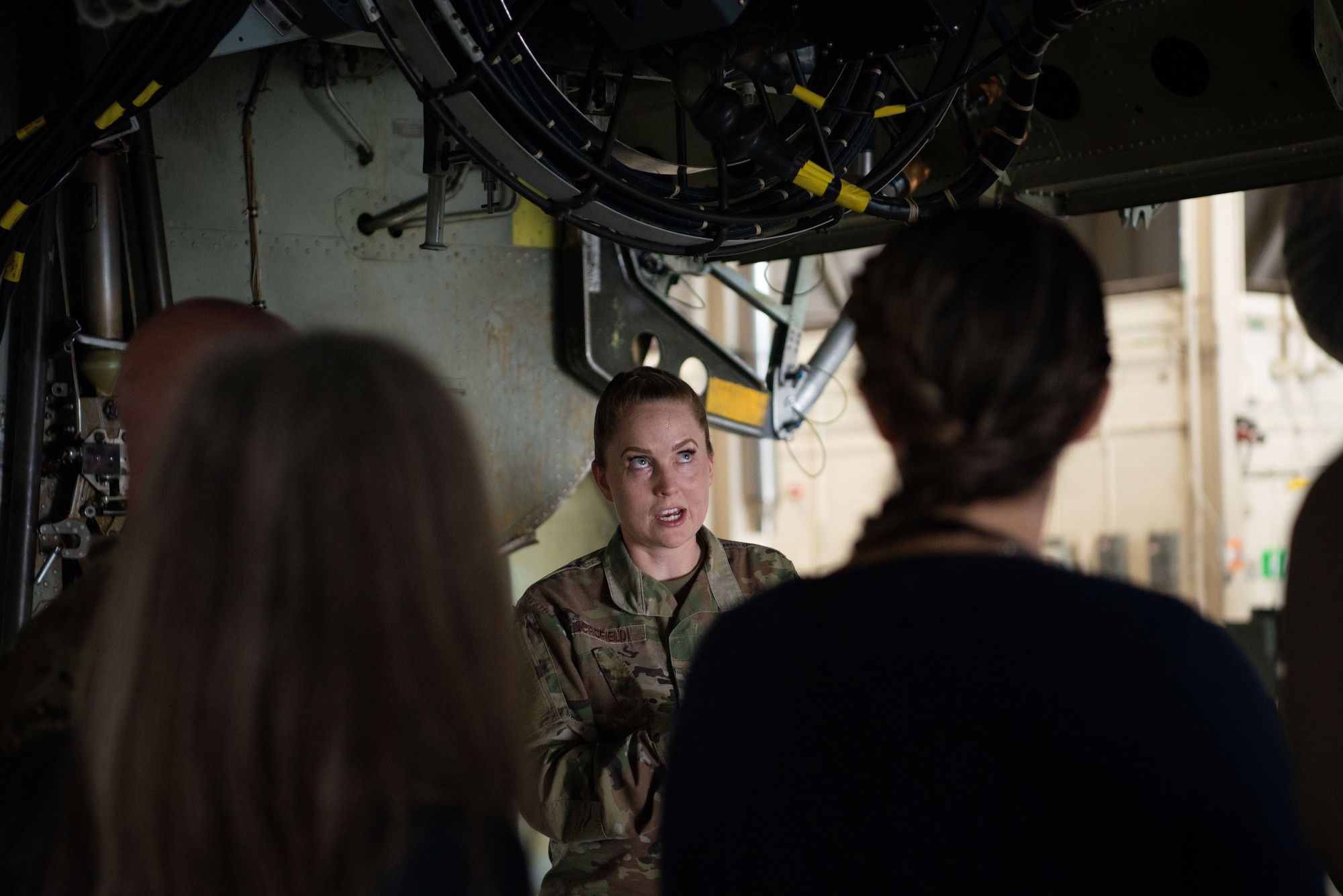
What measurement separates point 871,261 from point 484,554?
1.38ft

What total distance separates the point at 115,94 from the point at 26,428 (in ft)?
2.69

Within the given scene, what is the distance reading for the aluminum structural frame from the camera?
373cm

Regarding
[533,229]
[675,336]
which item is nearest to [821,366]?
[675,336]

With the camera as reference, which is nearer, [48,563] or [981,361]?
[981,361]

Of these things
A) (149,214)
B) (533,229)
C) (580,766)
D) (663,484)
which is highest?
(533,229)

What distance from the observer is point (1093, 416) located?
3.38 feet

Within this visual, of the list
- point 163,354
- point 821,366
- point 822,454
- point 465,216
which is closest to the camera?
point 163,354

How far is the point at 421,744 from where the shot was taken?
2.79 feet

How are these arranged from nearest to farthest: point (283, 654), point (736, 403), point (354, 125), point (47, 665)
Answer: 1. point (283, 654)
2. point (47, 665)
3. point (354, 125)
4. point (736, 403)

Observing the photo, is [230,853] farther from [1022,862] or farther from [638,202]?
[638,202]

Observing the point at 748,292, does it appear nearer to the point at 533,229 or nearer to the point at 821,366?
the point at 821,366

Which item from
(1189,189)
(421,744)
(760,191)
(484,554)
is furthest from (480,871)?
(1189,189)

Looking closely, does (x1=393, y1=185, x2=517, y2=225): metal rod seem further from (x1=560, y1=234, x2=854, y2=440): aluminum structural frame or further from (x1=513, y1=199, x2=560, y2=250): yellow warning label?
(x1=560, y1=234, x2=854, y2=440): aluminum structural frame

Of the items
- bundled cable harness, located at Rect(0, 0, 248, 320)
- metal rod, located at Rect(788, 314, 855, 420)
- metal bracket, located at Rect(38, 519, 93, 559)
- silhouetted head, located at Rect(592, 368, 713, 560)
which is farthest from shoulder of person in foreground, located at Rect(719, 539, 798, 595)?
metal rod, located at Rect(788, 314, 855, 420)
